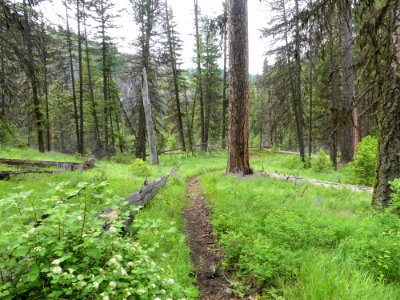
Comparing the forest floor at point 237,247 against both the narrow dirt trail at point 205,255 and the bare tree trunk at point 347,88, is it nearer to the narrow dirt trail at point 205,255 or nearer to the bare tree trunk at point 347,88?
the narrow dirt trail at point 205,255

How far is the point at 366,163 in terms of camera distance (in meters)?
8.70

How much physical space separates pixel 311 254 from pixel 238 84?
22.2 ft

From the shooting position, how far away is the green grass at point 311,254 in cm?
274

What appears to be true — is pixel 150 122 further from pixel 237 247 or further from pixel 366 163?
pixel 237 247

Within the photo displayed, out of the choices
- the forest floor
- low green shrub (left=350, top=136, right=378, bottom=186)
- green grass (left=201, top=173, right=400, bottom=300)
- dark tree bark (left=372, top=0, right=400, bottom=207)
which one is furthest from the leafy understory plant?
low green shrub (left=350, top=136, right=378, bottom=186)

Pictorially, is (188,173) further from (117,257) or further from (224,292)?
(117,257)

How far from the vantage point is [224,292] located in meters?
3.50

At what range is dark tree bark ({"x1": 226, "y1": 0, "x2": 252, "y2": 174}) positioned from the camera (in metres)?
8.86

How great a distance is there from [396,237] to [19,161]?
1203 centimetres

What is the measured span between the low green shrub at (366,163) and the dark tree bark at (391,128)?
170 inches

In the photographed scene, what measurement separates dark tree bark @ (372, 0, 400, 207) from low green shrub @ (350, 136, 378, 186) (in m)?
4.33

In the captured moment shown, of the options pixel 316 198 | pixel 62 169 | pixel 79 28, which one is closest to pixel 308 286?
pixel 316 198

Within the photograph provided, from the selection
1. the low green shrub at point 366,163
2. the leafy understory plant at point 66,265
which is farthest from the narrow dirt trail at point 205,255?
the low green shrub at point 366,163

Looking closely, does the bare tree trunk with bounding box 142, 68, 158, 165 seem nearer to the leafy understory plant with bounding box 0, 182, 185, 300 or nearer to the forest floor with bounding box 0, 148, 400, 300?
the forest floor with bounding box 0, 148, 400, 300
